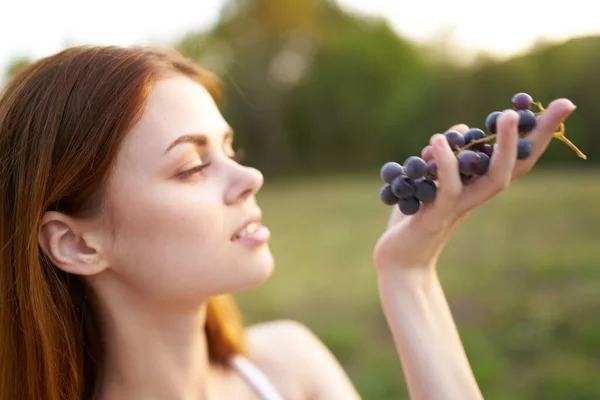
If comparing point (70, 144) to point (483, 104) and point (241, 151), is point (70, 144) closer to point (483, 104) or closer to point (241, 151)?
point (241, 151)

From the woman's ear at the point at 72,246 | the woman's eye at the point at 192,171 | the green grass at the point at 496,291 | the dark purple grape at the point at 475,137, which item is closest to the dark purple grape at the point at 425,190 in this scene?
the dark purple grape at the point at 475,137

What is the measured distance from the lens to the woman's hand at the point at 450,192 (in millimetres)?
1060

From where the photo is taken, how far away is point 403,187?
118 cm

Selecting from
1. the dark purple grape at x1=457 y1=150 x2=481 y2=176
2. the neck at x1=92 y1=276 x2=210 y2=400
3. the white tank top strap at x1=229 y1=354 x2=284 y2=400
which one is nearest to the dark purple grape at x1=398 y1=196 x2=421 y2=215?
the dark purple grape at x1=457 y1=150 x2=481 y2=176

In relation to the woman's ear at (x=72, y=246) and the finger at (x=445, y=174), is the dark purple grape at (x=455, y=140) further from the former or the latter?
the woman's ear at (x=72, y=246)

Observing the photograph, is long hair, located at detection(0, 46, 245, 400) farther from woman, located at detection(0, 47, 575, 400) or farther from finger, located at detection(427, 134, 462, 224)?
finger, located at detection(427, 134, 462, 224)

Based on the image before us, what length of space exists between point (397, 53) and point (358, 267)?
9571 mm

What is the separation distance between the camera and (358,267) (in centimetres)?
564

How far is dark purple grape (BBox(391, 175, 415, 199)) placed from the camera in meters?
1.18

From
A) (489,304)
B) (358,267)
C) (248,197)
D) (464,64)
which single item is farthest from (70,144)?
(464,64)

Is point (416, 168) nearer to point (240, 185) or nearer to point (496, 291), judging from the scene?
point (240, 185)

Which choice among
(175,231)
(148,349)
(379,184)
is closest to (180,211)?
(175,231)

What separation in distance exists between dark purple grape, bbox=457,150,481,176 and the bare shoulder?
31.9 inches

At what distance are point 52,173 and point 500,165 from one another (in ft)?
3.11
